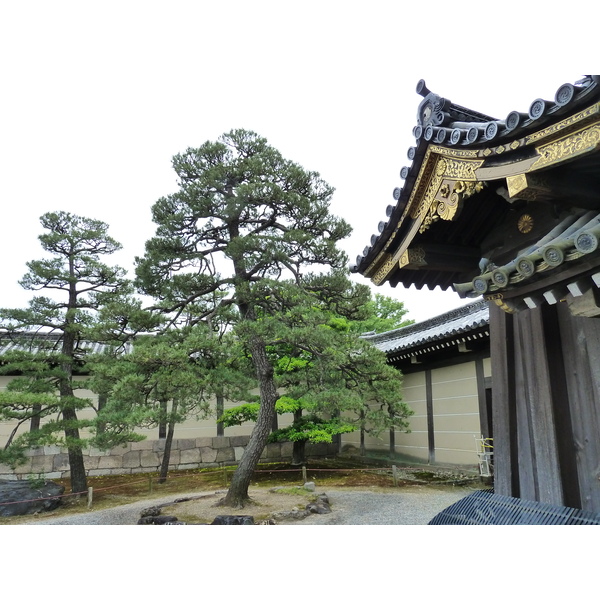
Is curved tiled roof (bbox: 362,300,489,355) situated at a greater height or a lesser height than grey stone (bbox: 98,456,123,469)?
greater

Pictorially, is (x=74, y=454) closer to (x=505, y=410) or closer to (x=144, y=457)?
(x=144, y=457)

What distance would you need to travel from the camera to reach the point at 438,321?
7.57m

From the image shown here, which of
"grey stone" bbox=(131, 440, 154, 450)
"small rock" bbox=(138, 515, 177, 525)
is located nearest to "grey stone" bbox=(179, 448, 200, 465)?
"grey stone" bbox=(131, 440, 154, 450)

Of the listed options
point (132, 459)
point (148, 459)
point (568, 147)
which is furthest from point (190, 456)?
point (568, 147)

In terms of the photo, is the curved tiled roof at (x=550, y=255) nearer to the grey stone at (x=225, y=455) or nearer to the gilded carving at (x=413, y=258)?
the gilded carving at (x=413, y=258)

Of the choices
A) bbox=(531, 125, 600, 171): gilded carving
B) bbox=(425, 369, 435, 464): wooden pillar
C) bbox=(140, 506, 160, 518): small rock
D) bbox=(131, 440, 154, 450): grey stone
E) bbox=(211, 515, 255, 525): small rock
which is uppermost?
bbox=(531, 125, 600, 171): gilded carving

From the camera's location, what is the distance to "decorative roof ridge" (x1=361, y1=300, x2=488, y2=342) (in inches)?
262

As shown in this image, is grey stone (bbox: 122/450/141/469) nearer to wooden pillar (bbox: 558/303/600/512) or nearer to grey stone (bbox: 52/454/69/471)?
grey stone (bbox: 52/454/69/471)

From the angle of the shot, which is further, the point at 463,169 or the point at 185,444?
the point at 185,444

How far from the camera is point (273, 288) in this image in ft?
15.0

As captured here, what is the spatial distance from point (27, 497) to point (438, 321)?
6.51 m

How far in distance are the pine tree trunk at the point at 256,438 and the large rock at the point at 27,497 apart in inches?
79.5

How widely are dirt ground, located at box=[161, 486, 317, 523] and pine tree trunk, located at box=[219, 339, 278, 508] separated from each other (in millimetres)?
121

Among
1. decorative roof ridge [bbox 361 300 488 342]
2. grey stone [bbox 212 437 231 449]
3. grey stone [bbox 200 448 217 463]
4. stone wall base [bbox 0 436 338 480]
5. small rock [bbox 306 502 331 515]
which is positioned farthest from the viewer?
grey stone [bbox 212 437 231 449]
